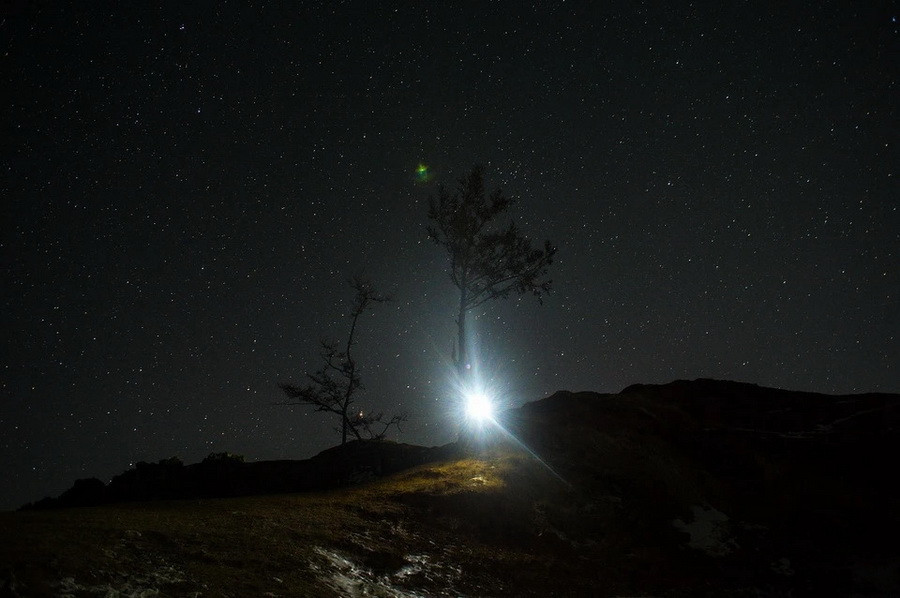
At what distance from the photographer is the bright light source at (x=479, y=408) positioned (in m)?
23.4

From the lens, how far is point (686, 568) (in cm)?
1343

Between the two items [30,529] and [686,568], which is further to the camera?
[686,568]

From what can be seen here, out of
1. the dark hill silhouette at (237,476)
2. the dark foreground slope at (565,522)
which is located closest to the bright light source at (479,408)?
the dark foreground slope at (565,522)

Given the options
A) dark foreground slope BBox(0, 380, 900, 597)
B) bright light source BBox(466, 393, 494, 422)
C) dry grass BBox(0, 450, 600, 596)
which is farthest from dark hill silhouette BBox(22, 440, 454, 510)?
bright light source BBox(466, 393, 494, 422)

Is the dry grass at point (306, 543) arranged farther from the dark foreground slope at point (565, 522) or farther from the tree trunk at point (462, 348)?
the tree trunk at point (462, 348)

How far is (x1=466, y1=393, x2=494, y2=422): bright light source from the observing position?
23.4 m

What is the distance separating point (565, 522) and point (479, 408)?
29.8ft

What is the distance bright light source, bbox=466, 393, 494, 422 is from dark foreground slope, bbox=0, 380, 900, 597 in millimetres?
955

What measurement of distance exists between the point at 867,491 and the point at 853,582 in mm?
6016

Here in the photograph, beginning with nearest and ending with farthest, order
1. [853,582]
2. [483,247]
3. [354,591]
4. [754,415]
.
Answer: [354,591], [853,582], [754,415], [483,247]

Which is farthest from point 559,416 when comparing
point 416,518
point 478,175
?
point 478,175

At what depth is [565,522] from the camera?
15.0m

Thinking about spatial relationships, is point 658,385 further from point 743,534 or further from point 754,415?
point 743,534

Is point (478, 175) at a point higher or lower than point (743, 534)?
higher
